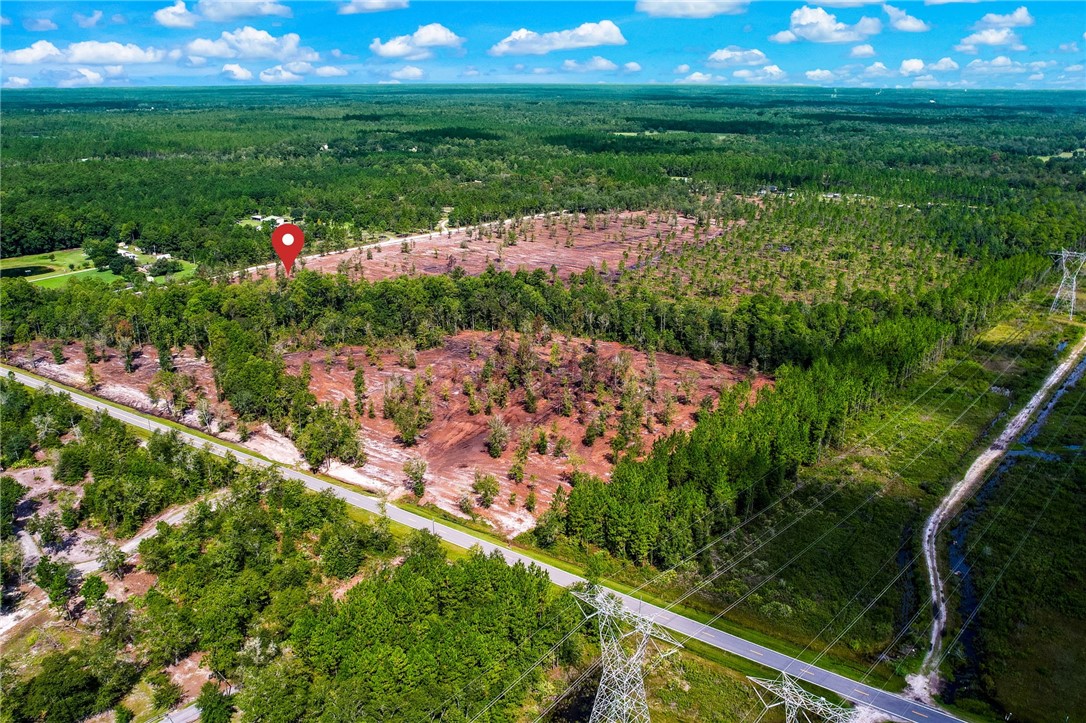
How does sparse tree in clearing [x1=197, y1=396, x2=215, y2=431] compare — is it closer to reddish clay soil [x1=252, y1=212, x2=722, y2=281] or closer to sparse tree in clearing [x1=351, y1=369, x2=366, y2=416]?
sparse tree in clearing [x1=351, y1=369, x2=366, y2=416]

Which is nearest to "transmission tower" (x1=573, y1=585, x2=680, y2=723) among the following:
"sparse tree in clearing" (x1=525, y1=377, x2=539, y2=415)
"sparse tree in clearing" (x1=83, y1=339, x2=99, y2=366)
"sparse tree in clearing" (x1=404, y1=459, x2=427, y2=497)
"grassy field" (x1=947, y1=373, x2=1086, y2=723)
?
"grassy field" (x1=947, y1=373, x2=1086, y2=723)

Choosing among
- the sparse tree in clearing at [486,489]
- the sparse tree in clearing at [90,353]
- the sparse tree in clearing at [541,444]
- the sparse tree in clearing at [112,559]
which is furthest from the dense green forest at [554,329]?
the sparse tree in clearing at [541,444]

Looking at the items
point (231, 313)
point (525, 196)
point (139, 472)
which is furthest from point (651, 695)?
point (525, 196)

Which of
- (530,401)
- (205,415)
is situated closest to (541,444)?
(530,401)

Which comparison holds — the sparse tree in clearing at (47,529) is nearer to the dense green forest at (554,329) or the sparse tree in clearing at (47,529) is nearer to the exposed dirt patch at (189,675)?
the dense green forest at (554,329)

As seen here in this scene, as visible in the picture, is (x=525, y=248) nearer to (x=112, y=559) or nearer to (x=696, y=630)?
(x=112, y=559)
